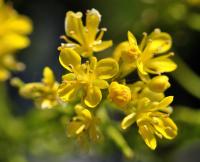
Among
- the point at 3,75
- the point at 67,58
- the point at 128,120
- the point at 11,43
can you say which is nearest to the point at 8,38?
the point at 11,43

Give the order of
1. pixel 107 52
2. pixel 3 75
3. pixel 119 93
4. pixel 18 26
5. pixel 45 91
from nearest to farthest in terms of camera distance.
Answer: pixel 119 93, pixel 45 91, pixel 3 75, pixel 18 26, pixel 107 52

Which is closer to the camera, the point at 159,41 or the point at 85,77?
the point at 85,77

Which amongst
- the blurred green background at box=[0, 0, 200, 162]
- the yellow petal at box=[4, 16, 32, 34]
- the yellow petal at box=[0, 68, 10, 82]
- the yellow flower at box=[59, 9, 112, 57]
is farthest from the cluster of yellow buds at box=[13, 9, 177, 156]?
the yellow petal at box=[4, 16, 32, 34]

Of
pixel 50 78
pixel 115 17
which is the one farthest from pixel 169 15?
pixel 50 78

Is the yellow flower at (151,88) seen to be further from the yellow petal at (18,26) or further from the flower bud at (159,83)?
the yellow petal at (18,26)

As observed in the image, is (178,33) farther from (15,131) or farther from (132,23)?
(15,131)

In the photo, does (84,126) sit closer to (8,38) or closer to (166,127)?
(166,127)

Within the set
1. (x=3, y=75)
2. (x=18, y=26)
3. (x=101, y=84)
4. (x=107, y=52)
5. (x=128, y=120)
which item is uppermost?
(x=101, y=84)

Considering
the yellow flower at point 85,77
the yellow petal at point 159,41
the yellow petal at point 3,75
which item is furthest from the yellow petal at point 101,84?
the yellow petal at point 3,75
